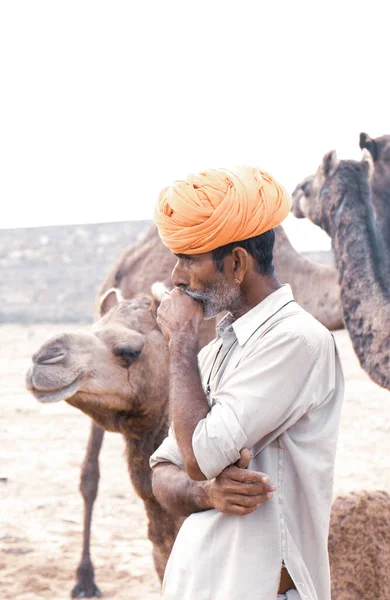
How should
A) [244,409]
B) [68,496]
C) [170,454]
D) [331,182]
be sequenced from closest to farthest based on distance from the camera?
[244,409] < [170,454] < [331,182] < [68,496]

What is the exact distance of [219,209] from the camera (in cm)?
203

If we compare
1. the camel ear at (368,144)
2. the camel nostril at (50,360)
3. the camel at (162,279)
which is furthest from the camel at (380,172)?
the camel nostril at (50,360)

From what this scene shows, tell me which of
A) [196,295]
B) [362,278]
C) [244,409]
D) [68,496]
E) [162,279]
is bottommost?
[68,496]

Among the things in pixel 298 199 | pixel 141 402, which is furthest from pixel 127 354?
pixel 298 199

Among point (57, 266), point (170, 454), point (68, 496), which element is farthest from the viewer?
point (57, 266)

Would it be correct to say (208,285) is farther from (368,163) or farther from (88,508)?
(88,508)

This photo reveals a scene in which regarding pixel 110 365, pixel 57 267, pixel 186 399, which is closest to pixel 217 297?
pixel 186 399

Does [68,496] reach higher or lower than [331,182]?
lower

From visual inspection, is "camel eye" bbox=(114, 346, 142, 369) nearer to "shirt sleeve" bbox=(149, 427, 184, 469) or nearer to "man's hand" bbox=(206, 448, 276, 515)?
"shirt sleeve" bbox=(149, 427, 184, 469)

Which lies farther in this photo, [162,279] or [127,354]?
→ [162,279]

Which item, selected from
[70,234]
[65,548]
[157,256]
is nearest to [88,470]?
[65,548]

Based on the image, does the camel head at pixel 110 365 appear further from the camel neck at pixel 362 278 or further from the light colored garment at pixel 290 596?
the light colored garment at pixel 290 596

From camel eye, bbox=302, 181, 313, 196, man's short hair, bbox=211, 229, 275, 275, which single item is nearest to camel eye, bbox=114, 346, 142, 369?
man's short hair, bbox=211, 229, 275, 275

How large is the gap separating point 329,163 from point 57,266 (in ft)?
68.6
